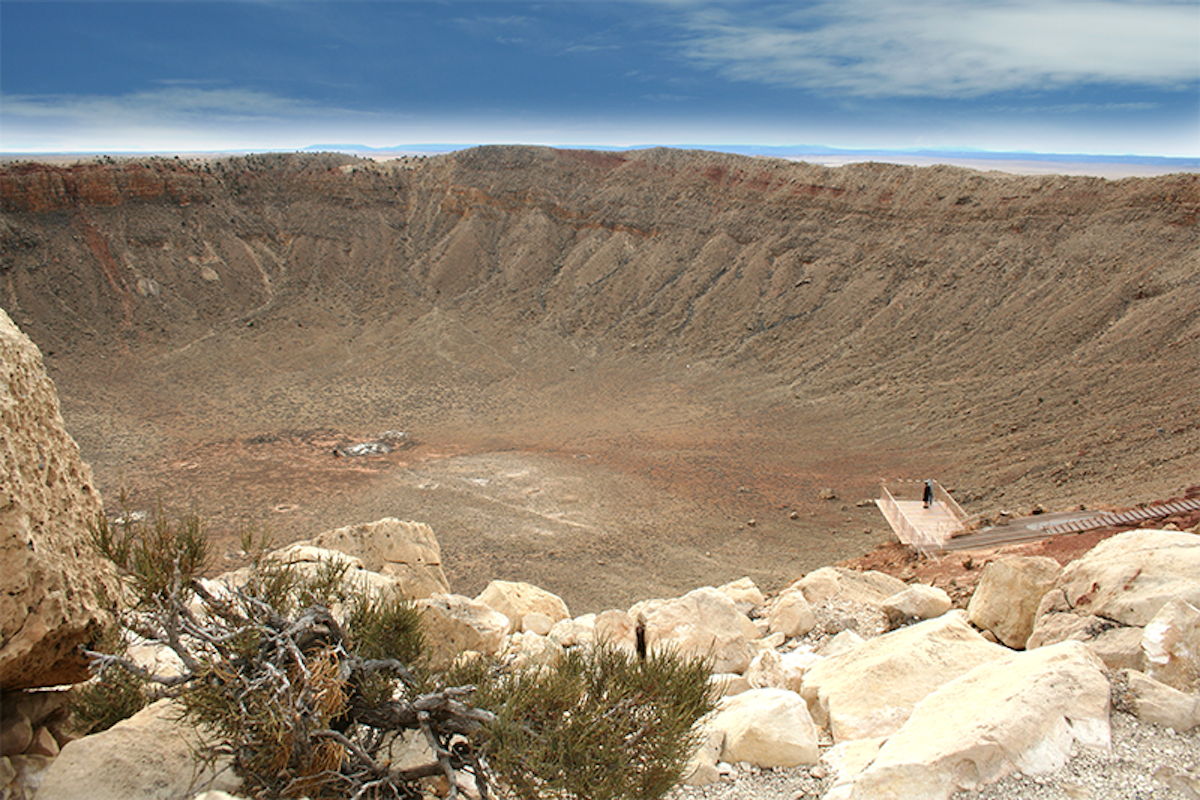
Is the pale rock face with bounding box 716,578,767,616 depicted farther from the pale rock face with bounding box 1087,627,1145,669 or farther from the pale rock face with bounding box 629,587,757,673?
the pale rock face with bounding box 1087,627,1145,669

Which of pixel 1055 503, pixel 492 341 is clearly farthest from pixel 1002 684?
pixel 492 341

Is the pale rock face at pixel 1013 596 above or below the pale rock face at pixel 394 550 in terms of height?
above

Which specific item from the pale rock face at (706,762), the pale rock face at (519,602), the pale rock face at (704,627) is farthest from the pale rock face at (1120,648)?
the pale rock face at (519,602)

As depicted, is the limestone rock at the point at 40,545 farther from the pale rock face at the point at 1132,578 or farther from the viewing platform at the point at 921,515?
the viewing platform at the point at 921,515

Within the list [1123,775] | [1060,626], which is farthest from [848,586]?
[1123,775]

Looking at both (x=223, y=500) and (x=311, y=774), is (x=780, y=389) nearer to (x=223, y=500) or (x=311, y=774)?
(x=223, y=500)

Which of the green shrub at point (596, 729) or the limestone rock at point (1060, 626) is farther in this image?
the limestone rock at point (1060, 626)

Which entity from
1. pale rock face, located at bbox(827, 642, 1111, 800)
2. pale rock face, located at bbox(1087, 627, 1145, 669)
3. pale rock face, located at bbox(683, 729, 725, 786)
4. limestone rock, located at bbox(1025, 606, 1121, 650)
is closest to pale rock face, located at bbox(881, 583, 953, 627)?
limestone rock, located at bbox(1025, 606, 1121, 650)
